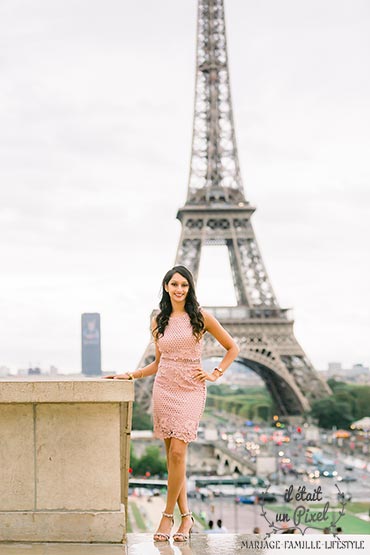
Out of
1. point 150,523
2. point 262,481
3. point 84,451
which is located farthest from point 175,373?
point 262,481

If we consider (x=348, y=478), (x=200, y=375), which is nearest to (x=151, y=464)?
(x=348, y=478)

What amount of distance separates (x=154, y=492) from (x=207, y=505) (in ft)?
13.2

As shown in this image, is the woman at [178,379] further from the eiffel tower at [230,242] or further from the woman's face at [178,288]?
the eiffel tower at [230,242]

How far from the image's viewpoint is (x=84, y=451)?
19.9 feet

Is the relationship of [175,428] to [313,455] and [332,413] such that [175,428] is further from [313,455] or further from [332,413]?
[332,413]

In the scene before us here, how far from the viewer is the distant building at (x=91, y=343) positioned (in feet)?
342

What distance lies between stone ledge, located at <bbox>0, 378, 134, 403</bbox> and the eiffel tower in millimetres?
45216

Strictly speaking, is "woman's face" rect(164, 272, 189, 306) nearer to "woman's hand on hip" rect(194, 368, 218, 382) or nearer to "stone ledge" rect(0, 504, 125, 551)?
"woman's hand on hip" rect(194, 368, 218, 382)

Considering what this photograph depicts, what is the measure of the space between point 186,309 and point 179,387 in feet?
1.80

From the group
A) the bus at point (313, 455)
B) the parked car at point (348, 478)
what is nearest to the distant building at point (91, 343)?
the bus at point (313, 455)

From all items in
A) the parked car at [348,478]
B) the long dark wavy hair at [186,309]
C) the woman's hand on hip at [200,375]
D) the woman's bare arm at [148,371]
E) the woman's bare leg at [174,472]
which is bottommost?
the parked car at [348,478]

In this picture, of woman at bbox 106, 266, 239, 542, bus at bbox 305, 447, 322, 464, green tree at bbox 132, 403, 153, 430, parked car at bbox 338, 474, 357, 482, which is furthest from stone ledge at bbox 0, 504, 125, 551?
green tree at bbox 132, 403, 153, 430

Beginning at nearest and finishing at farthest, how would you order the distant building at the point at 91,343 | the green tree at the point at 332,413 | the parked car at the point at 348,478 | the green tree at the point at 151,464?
the parked car at the point at 348,478
the green tree at the point at 151,464
the green tree at the point at 332,413
the distant building at the point at 91,343

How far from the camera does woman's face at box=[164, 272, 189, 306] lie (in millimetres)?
6281
